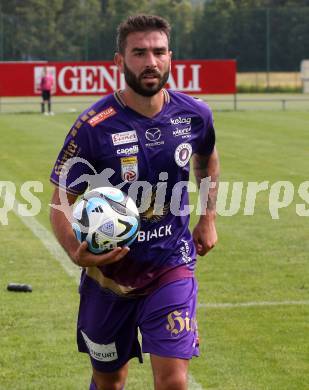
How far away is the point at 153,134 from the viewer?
5.55 meters

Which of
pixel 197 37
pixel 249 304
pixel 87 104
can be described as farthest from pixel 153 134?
pixel 197 37

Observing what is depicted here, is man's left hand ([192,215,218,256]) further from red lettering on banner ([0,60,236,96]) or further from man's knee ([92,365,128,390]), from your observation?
red lettering on banner ([0,60,236,96])

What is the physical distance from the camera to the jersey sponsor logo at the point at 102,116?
548 centimetres

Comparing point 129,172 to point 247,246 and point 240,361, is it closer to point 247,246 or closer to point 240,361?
point 240,361

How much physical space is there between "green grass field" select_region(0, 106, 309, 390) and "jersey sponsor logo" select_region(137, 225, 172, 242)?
1660 millimetres

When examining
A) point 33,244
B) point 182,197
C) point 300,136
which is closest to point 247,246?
point 33,244

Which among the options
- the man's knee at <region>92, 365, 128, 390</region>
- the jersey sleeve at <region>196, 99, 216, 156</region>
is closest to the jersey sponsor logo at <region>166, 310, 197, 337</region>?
the man's knee at <region>92, 365, 128, 390</region>

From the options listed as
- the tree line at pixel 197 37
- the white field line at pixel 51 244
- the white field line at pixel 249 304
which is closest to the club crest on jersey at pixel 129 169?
the white field line at pixel 249 304

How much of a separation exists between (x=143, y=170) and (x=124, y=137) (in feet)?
0.66

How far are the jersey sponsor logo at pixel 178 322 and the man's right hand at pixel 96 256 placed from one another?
1.79ft

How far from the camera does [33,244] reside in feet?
39.9

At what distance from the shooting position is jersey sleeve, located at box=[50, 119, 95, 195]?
17.9ft

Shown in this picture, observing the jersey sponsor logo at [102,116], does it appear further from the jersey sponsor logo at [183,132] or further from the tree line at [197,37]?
the tree line at [197,37]

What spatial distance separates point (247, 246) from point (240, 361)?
14.8ft
